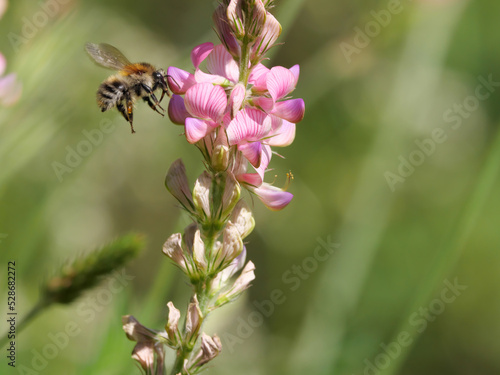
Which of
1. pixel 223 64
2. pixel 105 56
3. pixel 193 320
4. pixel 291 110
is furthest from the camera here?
pixel 105 56

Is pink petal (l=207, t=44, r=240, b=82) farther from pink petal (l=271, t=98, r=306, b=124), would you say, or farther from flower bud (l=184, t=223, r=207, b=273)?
flower bud (l=184, t=223, r=207, b=273)

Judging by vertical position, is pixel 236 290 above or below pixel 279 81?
below

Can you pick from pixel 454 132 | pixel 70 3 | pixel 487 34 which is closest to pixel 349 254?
pixel 70 3

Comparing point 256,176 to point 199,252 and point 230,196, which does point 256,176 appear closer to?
point 230,196

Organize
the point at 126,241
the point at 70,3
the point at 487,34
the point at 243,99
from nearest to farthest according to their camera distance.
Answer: the point at 243,99, the point at 126,241, the point at 70,3, the point at 487,34

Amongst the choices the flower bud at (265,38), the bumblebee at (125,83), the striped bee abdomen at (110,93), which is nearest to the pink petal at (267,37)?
the flower bud at (265,38)

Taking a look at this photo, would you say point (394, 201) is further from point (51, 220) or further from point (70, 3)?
point (70, 3)

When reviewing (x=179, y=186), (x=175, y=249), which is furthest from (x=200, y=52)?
(x=175, y=249)
